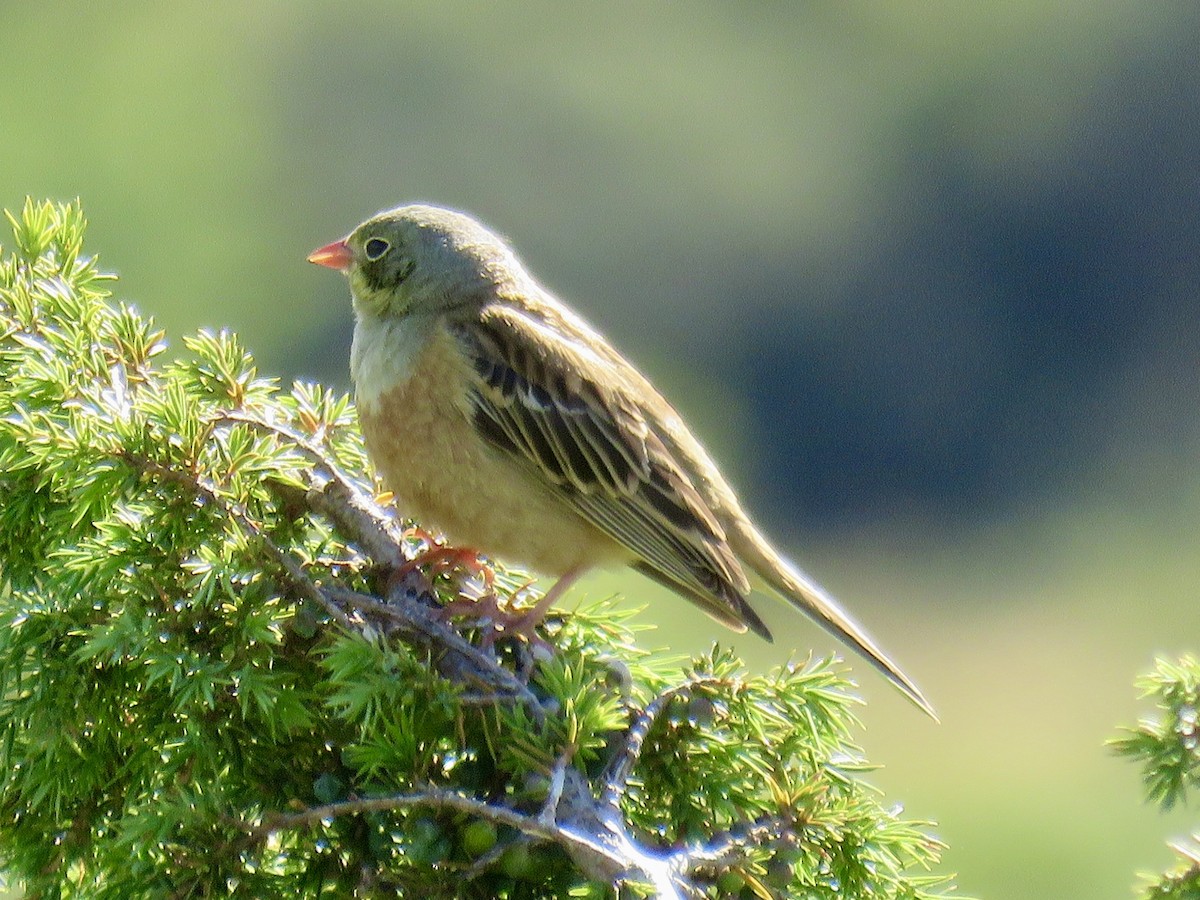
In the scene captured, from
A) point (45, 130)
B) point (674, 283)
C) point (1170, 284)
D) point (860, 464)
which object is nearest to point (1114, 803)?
point (860, 464)

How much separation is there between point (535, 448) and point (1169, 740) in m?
2.02

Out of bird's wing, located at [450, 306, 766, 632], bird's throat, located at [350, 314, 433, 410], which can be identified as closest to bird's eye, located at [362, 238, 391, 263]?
bird's throat, located at [350, 314, 433, 410]

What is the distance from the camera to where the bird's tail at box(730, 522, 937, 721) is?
441cm

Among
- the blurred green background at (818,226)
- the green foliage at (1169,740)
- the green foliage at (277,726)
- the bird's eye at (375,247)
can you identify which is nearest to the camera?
the green foliage at (277,726)

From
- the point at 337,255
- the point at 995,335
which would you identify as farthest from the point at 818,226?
the point at 337,255

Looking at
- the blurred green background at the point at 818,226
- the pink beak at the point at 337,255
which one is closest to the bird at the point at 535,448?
the pink beak at the point at 337,255

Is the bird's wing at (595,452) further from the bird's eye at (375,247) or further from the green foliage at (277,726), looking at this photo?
the green foliage at (277,726)

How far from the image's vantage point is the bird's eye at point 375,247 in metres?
5.06

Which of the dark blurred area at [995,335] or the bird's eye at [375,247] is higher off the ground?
the dark blurred area at [995,335]

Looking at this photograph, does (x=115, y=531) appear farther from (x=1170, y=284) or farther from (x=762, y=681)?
(x=1170, y=284)

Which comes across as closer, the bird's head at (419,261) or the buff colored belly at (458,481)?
the buff colored belly at (458,481)

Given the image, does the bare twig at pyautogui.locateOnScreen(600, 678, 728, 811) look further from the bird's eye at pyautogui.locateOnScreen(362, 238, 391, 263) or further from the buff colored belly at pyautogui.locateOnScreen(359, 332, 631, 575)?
the bird's eye at pyautogui.locateOnScreen(362, 238, 391, 263)

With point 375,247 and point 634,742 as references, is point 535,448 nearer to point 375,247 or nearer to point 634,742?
point 375,247

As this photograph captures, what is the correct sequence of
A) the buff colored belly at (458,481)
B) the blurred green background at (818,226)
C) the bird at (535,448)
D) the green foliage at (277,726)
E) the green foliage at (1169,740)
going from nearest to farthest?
the green foliage at (277,726), the green foliage at (1169,740), the buff colored belly at (458,481), the bird at (535,448), the blurred green background at (818,226)
